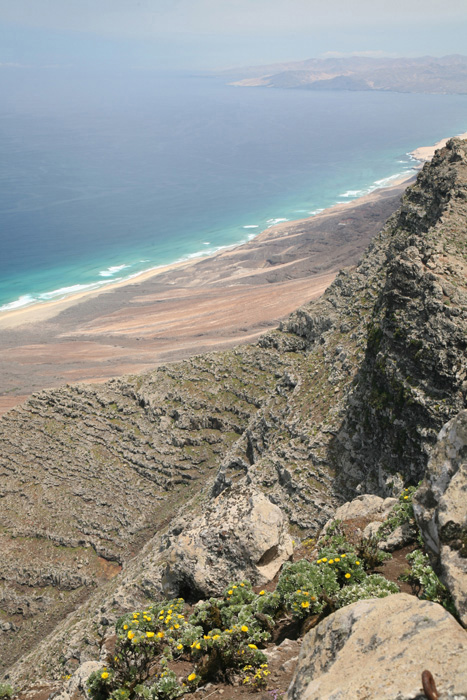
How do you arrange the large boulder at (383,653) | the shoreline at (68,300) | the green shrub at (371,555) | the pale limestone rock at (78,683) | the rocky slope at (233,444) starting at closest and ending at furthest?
the large boulder at (383,653), the green shrub at (371,555), the pale limestone rock at (78,683), the rocky slope at (233,444), the shoreline at (68,300)

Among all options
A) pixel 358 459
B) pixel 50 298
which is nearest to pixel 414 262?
pixel 358 459

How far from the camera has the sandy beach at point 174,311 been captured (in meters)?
102

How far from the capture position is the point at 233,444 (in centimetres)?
4791

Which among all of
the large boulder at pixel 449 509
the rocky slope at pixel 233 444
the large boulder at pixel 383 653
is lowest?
the rocky slope at pixel 233 444

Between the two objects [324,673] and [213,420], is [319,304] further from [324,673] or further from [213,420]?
[324,673]

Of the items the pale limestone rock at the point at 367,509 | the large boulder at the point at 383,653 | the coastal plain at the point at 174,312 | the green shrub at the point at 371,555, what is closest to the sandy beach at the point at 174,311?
the coastal plain at the point at 174,312

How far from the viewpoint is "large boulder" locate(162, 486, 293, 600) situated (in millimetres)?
16016

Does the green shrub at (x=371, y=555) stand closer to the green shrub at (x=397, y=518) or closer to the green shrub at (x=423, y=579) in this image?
the green shrub at (x=423, y=579)

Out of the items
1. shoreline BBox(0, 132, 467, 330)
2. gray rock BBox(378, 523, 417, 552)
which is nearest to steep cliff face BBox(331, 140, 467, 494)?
gray rock BBox(378, 523, 417, 552)

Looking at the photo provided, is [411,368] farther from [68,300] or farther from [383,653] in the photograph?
[68,300]

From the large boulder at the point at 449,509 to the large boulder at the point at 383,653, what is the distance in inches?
22.2

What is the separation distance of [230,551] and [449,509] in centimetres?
974

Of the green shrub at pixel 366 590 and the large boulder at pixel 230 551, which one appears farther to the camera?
the large boulder at pixel 230 551

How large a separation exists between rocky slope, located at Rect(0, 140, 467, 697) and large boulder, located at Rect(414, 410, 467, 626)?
8.12 metres
